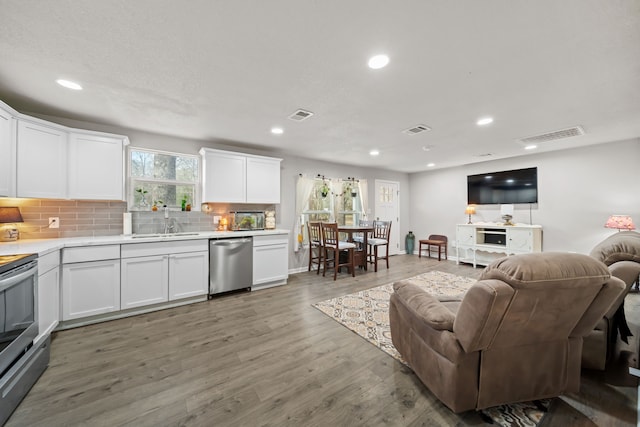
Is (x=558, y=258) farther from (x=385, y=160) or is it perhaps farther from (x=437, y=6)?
(x=385, y=160)

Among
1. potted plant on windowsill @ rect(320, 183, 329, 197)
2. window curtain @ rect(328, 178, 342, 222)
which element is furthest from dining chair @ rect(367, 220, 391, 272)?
potted plant on windowsill @ rect(320, 183, 329, 197)

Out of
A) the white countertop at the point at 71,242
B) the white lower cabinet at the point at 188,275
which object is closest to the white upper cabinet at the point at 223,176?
the white countertop at the point at 71,242

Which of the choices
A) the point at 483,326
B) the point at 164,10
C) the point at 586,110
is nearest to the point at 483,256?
the point at 586,110

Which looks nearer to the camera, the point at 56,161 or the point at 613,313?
the point at 613,313

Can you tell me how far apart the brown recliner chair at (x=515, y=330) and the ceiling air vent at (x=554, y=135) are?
3.21 metres

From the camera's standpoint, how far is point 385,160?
212 inches

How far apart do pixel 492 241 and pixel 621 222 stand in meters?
1.94

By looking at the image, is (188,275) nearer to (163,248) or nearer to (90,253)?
(163,248)

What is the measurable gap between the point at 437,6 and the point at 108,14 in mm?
1914

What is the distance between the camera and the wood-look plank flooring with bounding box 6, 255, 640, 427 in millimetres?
1461

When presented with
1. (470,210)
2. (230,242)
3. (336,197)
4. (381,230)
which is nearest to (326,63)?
(230,242)

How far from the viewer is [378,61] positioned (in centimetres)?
187

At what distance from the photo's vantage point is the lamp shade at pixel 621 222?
3625mm

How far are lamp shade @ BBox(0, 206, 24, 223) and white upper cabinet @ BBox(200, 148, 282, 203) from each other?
6.21 ft
